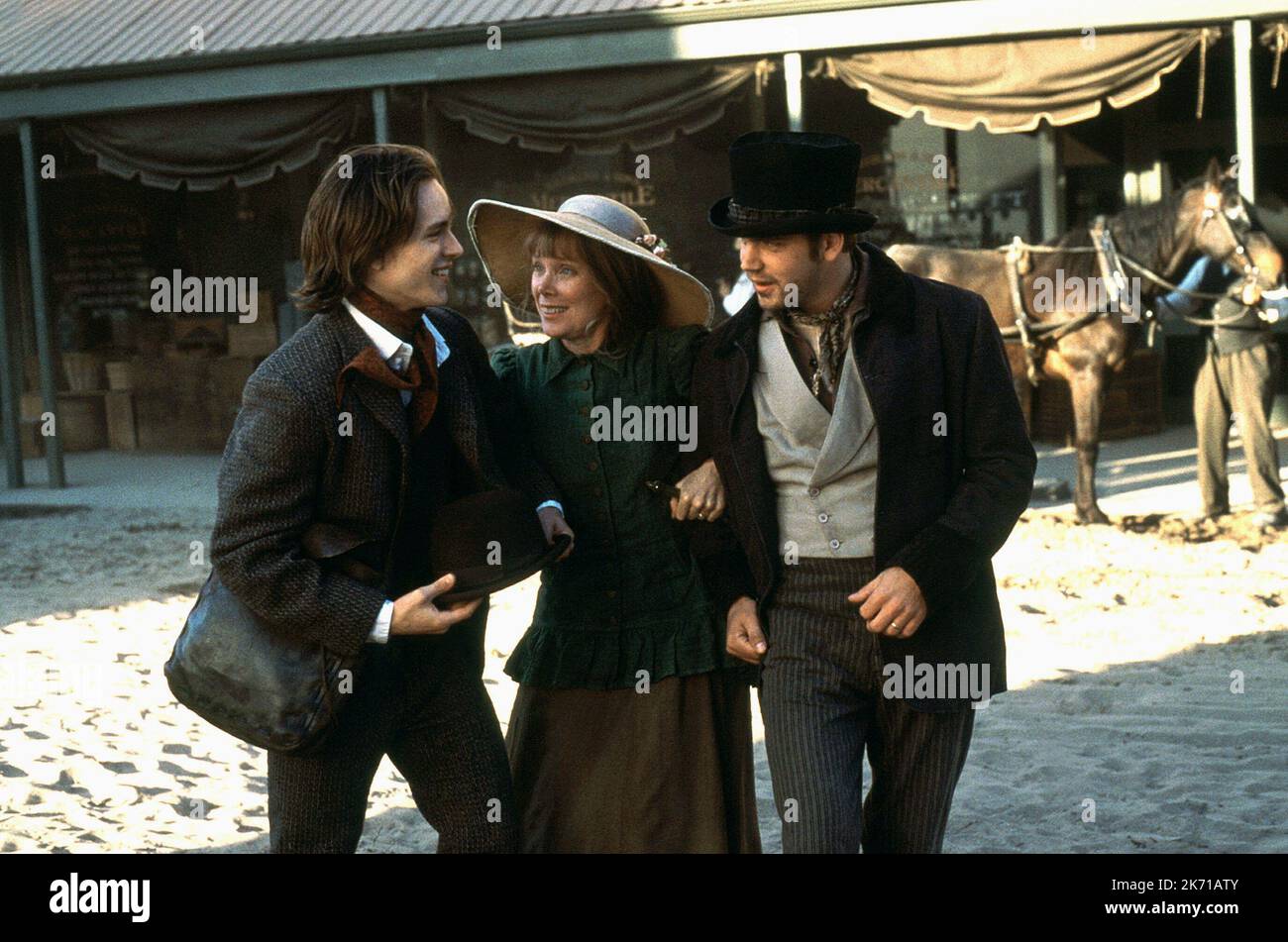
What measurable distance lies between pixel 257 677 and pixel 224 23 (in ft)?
34.9

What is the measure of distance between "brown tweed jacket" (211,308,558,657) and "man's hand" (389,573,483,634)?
4cm

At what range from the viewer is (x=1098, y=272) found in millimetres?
9211

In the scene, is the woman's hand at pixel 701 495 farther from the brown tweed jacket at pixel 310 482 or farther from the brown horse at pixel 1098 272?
the brown horse at pixel 1098 272

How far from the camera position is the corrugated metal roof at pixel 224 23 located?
10.9 meters

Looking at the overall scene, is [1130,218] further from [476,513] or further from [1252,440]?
[476,513]

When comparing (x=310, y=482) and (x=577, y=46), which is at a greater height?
(x=577, y=46)

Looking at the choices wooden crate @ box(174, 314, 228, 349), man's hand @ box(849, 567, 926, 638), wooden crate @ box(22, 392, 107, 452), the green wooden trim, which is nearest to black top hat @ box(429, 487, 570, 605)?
man's hand @ box(849, 567, 926, 638)

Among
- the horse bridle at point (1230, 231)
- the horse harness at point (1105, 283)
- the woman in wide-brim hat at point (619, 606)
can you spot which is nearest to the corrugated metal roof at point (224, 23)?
the horse harness at point (1105, 283)

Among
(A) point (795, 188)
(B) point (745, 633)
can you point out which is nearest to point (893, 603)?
(B) point (745, 633)

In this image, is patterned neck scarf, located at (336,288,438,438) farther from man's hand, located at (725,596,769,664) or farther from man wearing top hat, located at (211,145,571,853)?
man's hand, located at (725,596,769,664)

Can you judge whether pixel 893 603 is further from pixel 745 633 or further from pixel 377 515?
pixel 377 515

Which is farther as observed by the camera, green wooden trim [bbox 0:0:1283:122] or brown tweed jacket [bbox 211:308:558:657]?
green wooden trim [bbox 0:0:1283:122]

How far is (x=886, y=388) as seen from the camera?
288 cm

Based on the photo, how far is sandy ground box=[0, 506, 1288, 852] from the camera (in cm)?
462
